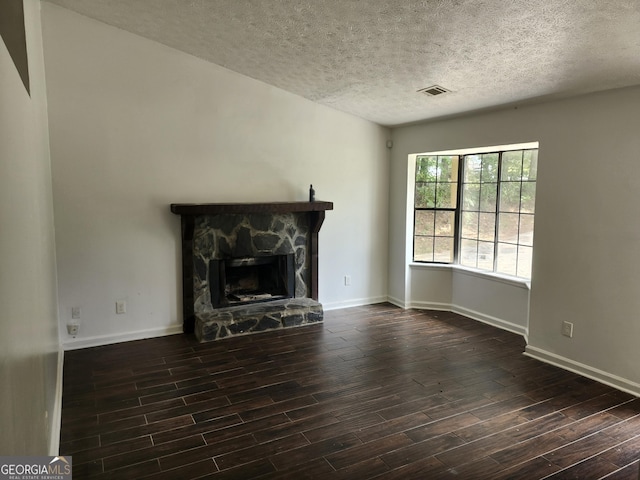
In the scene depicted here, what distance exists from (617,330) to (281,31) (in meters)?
3.42

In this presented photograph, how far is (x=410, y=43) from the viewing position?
321 cm

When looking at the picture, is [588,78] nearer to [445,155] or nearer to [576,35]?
[576,35]

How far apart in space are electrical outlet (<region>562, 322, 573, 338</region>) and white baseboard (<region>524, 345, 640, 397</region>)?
0.21m

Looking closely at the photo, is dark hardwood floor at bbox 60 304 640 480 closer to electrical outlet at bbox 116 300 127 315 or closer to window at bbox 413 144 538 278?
electrical outlet at bbox 116 300 127 315

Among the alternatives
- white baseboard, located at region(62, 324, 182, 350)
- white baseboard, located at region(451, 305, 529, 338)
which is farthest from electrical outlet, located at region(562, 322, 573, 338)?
white baseboard, located at region(62, 324, 182, 350)

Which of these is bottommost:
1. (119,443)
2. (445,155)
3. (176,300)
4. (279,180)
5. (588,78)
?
(119,443)

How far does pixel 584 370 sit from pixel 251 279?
10.9ft

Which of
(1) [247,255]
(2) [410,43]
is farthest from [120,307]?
(2) [410,43]

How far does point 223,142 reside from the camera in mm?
4645

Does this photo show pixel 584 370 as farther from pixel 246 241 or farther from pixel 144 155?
pixel 144 155

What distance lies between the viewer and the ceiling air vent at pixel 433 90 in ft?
13.1

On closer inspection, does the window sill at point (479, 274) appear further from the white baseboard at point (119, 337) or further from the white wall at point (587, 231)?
the white baseboard at point (119, 337)

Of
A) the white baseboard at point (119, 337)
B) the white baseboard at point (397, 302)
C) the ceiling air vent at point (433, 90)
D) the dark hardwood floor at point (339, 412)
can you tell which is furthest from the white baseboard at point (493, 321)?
the white baseboard at point (119, 337)

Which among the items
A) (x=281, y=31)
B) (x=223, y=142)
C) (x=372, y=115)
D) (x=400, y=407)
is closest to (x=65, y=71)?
(x=223, y=142)
